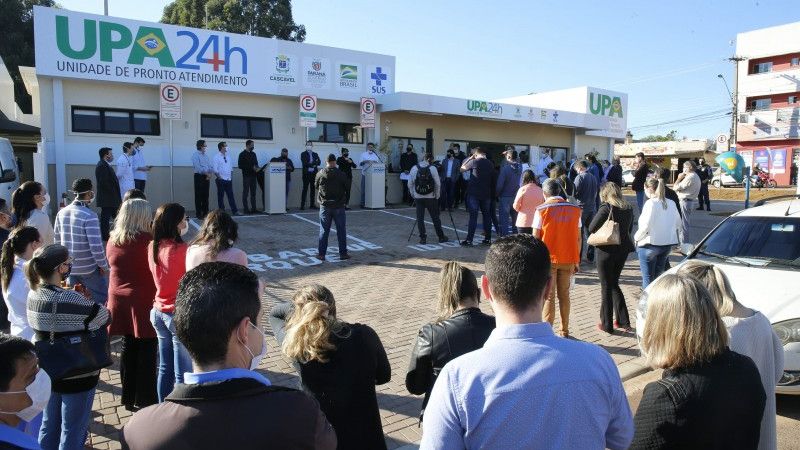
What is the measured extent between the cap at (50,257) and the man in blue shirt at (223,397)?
7.31 feet

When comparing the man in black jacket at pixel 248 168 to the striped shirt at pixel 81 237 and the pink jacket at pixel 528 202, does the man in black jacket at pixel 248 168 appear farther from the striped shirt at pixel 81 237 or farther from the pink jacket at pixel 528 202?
the striped shirt at pixel 81 237

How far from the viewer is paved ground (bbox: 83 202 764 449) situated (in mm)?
4859

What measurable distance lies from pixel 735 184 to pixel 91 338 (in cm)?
4464

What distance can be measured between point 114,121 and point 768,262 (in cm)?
1532

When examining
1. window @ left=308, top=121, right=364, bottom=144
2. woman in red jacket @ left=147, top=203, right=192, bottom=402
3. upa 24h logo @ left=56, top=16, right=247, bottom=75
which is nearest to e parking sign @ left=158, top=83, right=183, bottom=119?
upa 24h logo @ left=56, top=16, right=247, bottom=75

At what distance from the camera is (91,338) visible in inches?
141

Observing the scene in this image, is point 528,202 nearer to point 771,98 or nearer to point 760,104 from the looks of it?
point 771,98

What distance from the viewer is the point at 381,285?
9.18 m

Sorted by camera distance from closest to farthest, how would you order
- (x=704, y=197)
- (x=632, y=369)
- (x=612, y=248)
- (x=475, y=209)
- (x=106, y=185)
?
(x=632, y=369)
(x=612, y=248)
(x=106, y=185)
(x=475, y=209)
(x=704, y=197)

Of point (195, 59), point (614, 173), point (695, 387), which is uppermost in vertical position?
point (195, 59)

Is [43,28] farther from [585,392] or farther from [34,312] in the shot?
[585,392]

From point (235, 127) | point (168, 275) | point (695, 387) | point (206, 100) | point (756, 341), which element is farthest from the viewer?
point (235, 127)

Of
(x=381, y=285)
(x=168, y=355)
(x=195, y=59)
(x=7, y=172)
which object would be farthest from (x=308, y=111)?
(x=168, y=355)

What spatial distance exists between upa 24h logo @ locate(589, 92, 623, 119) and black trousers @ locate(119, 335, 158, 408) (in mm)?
24039
